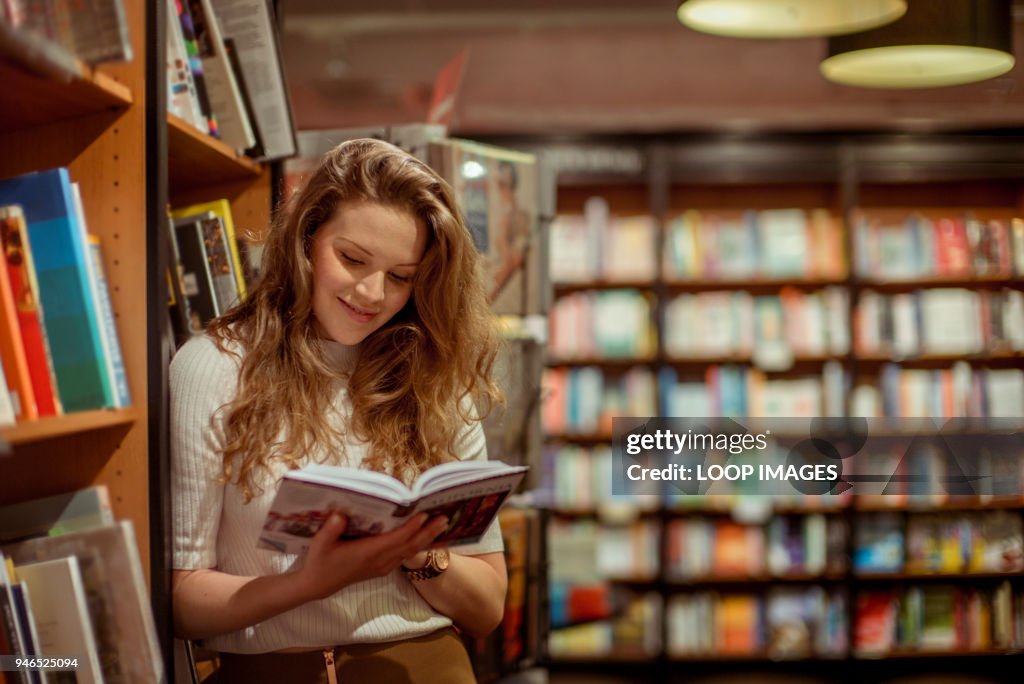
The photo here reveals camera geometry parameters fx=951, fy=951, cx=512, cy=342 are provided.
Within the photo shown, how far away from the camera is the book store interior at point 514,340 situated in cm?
116

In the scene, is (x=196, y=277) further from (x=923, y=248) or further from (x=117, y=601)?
(x=923, y=248)

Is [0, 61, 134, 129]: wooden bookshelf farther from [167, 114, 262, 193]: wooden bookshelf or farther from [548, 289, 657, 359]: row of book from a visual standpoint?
[548, 289, 657, 359]: row of book

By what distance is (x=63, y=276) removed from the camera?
1.13 m

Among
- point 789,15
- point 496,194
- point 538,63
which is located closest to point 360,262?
point 496,194

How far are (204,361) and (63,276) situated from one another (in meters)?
0.21

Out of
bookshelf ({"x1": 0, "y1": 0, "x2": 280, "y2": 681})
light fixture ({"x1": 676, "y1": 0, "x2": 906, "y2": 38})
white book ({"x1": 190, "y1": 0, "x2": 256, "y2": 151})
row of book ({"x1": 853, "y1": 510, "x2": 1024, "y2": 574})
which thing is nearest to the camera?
bookshelf ({"x1": 0, "y1": 0, "x2": 280, "y2": 681})

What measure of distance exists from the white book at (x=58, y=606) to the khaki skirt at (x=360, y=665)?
23 centimetres

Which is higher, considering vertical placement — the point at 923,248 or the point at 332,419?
the point at 923,248

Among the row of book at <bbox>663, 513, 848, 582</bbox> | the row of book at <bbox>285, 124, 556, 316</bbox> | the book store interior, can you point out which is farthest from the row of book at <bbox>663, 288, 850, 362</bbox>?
the row of book at <bbox>285, 124, 556, 316</bbox>

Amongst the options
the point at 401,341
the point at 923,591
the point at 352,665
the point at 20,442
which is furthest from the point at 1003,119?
the point at 20,442

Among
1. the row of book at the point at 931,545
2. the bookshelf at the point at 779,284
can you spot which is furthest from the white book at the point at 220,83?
the row of book at the point at 931,545

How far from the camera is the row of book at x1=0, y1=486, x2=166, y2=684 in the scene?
42.4 inches

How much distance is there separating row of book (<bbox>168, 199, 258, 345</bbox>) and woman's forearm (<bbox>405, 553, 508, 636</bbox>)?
1.95 feet

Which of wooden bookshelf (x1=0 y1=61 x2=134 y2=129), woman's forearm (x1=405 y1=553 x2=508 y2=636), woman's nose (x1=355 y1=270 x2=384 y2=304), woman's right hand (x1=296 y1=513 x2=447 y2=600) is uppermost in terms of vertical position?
wooden bookshelf (x1=0 y1=61 x2=134 y2=129)
